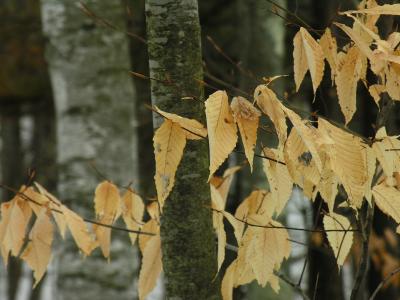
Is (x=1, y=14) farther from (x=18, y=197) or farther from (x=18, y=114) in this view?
(x=18, y=197)

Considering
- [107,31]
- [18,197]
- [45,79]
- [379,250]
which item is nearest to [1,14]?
[45,79]

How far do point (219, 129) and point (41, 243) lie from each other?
0.76 m

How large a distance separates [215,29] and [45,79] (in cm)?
200

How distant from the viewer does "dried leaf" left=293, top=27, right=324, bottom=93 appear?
1.25 m

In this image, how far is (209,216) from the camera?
157 centimetres

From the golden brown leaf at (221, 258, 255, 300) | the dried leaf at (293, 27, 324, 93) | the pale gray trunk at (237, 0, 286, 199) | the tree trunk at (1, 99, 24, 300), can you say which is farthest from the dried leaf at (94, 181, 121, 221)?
the tree trunk at (1, 99, 24, 300)

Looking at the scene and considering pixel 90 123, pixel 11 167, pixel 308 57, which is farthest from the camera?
pixel 11 167

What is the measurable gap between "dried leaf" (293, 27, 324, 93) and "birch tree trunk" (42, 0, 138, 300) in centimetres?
219

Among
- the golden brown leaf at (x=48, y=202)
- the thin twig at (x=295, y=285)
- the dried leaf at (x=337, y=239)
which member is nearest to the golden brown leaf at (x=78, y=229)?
the golden brown leaf at (x=48, y=202)

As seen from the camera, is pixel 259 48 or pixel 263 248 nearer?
pixel 263 248

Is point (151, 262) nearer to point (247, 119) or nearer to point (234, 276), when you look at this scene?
point (234, 276)

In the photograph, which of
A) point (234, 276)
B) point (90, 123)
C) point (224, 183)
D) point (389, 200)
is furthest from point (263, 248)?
point (90, 123)

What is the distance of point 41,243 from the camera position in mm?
1708

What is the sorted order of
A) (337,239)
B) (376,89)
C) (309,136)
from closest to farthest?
(309,136) → (376,89) → (337,239)
